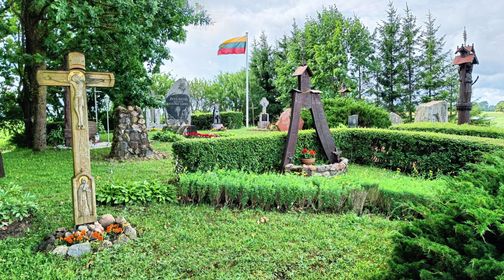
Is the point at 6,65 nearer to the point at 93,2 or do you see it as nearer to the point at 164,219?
the point at 93,2

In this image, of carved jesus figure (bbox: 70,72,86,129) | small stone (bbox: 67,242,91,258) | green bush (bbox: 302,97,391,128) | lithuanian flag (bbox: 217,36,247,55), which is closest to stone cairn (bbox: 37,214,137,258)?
small stone (bbox: 67,242,91,258)

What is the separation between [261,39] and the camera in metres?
29.4

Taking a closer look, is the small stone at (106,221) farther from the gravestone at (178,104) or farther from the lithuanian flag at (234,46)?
the lithuanian flag at (234,46)

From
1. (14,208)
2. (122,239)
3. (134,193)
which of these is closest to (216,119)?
(134,193)

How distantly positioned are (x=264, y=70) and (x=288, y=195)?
25008 mm

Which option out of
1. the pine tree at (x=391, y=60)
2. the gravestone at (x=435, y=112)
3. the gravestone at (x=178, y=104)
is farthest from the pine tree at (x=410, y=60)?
the gravestone at (x=178, y=104)

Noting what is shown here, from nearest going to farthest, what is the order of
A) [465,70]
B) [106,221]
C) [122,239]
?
[122,239] < [106,221] < [465,70]

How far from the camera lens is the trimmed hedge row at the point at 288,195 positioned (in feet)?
16.0

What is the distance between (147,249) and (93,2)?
6593 mm

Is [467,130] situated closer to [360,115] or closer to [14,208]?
[360,115]

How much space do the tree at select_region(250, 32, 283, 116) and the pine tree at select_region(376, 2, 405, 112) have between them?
8.69 meters

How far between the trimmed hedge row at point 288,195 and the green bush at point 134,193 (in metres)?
0.24

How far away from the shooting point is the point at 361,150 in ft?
31.6

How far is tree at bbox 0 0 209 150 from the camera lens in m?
7.63
